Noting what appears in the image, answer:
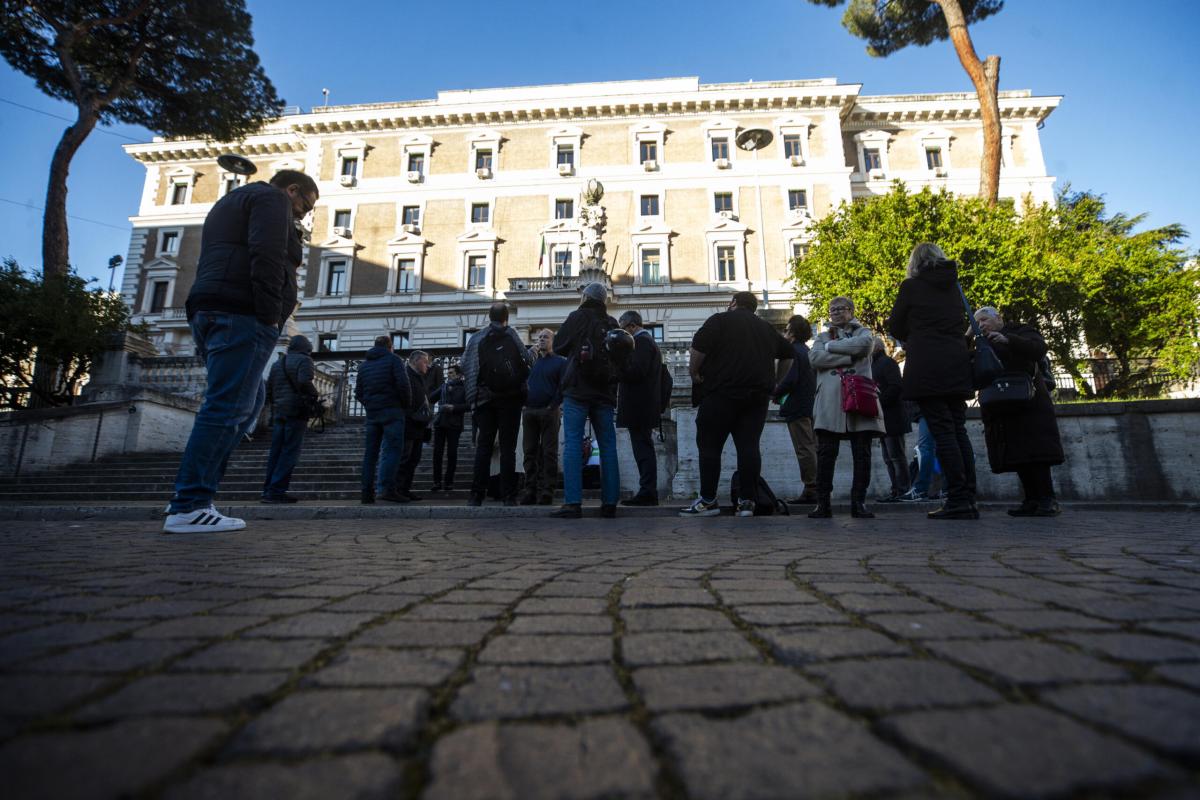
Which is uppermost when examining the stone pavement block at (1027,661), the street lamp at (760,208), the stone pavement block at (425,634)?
the street lamp at (760,208)

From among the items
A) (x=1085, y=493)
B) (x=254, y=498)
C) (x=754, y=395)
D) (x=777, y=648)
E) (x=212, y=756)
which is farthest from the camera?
(x=254, y=498)

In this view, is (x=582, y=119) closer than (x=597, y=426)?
No

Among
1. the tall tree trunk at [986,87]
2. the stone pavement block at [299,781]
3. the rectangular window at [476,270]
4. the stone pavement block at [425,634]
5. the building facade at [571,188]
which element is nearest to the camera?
the stone pavement block at [299,781]

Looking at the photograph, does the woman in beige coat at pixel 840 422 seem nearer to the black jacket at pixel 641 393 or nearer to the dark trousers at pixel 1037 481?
the dark trousers at pixel 1037 481

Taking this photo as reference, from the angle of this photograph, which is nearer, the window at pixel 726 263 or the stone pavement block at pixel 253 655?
the stone pavement block at pixel 253 655

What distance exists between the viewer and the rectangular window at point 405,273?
3183 cm

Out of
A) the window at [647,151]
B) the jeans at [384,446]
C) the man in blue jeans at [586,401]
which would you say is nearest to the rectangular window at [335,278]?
the window at [647,151]

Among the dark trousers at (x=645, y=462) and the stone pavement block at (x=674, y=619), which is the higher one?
the dark trousers at (x=645, y=462)

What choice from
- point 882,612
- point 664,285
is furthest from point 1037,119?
point 882,612

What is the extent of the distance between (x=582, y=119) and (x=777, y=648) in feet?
118

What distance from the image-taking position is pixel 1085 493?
6812 millimetres

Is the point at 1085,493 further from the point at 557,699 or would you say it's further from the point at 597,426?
the point at 557,699

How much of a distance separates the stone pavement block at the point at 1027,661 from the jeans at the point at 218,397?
12.2 feet

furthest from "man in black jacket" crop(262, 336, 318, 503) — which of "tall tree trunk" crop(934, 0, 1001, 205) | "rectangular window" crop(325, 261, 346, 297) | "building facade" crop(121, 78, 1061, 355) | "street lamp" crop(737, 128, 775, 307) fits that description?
"rectangular window" crop(325, 261, 346, 297)
